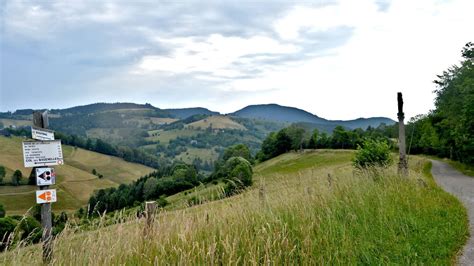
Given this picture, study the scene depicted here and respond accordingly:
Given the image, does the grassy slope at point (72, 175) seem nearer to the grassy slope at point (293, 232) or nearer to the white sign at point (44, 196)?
the white sign at point (44, 196)

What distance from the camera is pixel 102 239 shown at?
4977 millimetres

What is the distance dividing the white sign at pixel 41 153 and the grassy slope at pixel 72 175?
84.7 m

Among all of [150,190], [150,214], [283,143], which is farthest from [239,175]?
[283,143]

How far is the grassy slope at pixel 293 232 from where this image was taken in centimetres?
475

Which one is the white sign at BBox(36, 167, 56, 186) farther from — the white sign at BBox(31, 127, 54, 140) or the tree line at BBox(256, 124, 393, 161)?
the tree line at BBox(256, 124, 393, 161)

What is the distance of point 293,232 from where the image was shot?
6004mm

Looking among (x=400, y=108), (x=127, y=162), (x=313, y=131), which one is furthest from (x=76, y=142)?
(x=400, y=108)

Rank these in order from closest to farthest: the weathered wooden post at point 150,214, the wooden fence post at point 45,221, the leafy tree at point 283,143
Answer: the wooden fence post at point 45,221 < the weathered wooden post at point 150,214 < the leafy tree at point 283,143

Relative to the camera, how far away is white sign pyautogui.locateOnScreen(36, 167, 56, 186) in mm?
6027

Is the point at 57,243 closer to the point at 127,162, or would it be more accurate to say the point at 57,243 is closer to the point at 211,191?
the point at 211,191

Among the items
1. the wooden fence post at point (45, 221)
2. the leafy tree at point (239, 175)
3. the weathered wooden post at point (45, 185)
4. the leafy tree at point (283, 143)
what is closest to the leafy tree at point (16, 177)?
the leafy tree at point (283, 143)

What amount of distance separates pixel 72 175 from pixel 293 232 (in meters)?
129

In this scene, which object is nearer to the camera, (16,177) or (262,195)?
(262,195)

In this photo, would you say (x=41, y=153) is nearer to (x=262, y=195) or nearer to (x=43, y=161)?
(x=43, y=161)
